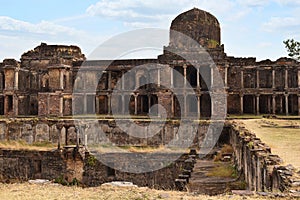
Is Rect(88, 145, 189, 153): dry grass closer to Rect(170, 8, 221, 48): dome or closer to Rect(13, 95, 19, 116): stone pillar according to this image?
Rect(13, 95, 19, 116): stone pillar

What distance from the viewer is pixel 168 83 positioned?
41.6m

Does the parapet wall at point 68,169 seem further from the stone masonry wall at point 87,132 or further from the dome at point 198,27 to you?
the dome at point 198,27

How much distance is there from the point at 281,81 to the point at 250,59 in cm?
412

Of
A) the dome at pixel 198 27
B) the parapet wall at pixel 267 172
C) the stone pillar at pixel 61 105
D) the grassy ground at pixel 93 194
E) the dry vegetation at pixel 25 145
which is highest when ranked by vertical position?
the dome at pixel 198 27

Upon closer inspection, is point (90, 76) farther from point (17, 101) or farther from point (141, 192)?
point (141, 192)

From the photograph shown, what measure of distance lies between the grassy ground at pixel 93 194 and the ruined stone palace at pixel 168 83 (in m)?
29.5

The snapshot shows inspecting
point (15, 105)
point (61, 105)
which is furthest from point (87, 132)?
point (15, 105)

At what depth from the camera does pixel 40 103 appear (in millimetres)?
43375

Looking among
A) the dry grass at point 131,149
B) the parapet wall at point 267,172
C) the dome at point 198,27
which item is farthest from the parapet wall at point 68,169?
the dome at point 198,27

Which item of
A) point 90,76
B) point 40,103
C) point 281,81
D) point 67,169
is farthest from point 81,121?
point 281,81

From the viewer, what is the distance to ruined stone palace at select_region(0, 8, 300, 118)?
137 ft

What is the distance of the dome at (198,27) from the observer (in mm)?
44125

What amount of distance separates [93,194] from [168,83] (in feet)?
102

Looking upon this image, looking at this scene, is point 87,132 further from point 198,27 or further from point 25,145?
point 198,27
